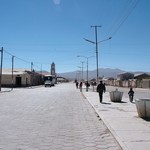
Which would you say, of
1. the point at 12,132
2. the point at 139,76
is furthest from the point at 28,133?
the point at 139,76

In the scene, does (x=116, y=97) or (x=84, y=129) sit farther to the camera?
(x=116, y=97)

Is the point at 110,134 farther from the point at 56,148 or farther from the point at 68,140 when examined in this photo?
the point at 56,148

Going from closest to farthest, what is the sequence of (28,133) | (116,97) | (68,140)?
(68,140), (28,133), (116,97)

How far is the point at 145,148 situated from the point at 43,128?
15.4ft

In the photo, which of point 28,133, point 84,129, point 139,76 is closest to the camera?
point 28,133

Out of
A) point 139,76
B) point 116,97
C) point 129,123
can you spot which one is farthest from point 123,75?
point 129,123

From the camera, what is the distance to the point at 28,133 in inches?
436

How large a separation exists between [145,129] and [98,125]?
90.6 inches

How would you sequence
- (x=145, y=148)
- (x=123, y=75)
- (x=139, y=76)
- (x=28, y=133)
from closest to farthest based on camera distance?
Answer: (x=145, y=148) → (x=28, y=133) → (x=139, y=76) → (x=123, y=75)

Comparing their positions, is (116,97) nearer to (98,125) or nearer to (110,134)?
(98,125)

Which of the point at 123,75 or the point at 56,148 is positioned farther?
the point at 123,75

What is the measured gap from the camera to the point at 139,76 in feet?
456

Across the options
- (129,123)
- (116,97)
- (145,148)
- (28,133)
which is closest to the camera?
(145,148)

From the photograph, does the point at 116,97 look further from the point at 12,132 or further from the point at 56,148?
the point at 56,148
